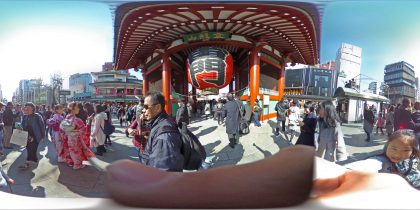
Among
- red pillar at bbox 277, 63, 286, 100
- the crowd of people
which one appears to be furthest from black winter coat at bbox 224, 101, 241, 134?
red pillar at bbox 277, 63, 286, 100

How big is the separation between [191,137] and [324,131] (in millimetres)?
593

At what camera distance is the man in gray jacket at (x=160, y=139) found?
0.78 m

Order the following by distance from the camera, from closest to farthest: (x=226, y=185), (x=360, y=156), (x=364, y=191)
→ 1. (x=226, y=185)
2. (x=364, y=191)
3. (x=360, y=156)

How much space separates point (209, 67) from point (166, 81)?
196 millimetres

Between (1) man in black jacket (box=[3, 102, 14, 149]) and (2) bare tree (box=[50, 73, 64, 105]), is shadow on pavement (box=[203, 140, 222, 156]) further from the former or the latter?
(1) man in black jacket (box=[3, 102, 14, 149])

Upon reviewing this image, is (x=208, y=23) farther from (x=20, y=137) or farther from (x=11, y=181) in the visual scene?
(x=11, y=181)

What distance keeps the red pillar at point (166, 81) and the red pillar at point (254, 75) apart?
352 millimetres

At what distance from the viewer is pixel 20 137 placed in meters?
0.82

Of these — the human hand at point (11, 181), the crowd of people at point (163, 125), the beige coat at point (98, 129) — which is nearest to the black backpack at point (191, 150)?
the crowd of people at point (163, 125)

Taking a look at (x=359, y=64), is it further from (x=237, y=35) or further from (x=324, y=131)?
(x=237, y=35)

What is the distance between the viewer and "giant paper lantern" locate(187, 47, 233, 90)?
29.7 inches

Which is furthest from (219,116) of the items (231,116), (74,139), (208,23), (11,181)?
(11,181)

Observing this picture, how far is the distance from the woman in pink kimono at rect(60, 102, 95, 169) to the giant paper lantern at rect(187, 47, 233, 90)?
50cm

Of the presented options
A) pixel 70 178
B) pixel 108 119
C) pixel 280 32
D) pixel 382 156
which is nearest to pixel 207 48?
pixel 280 32
